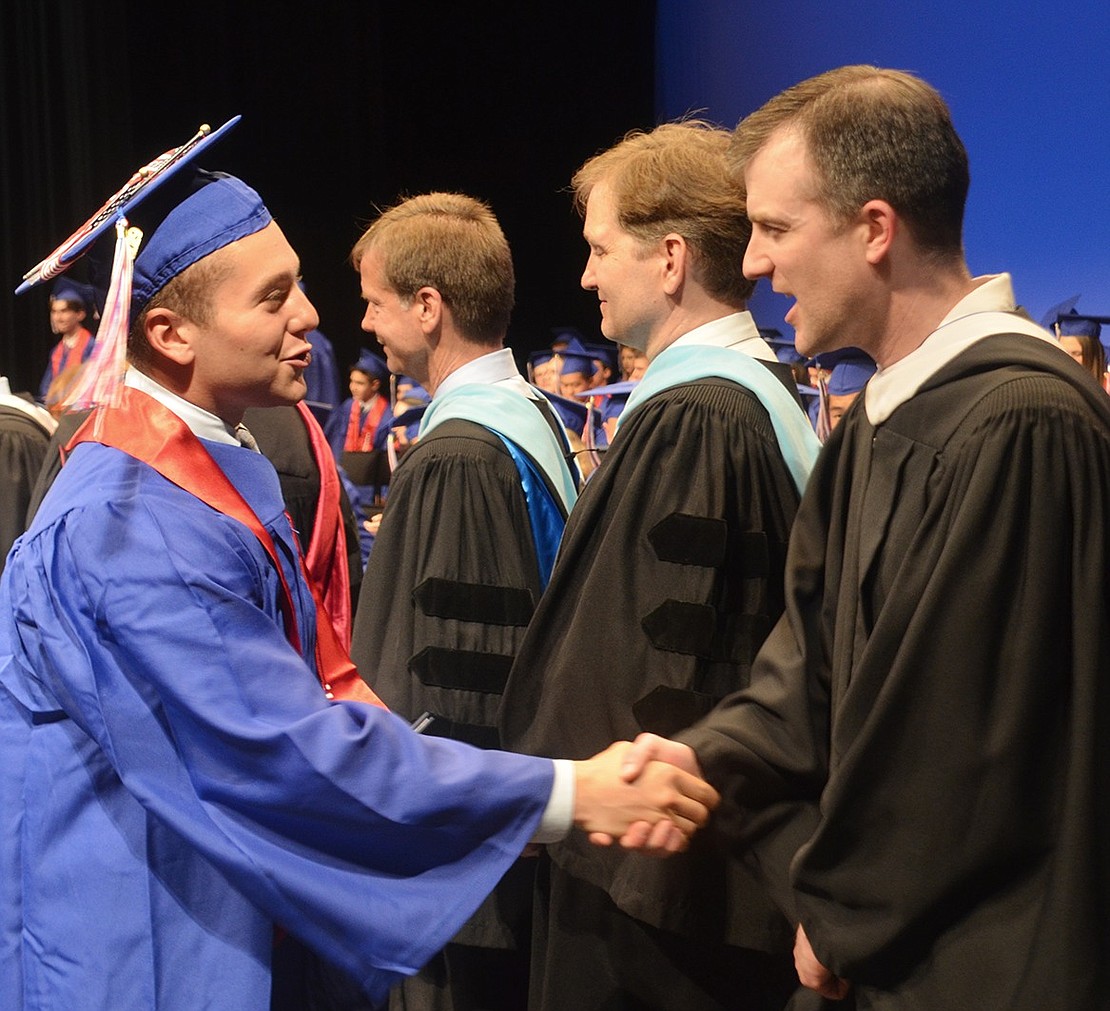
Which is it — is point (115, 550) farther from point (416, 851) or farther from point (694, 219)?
point (694, 219)

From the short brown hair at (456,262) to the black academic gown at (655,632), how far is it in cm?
96

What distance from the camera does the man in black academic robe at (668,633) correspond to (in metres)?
2.42

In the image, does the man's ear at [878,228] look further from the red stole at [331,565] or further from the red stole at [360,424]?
the red stole at [360,424]

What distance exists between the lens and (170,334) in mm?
2035

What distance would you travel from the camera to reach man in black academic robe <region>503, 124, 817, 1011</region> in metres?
2.42

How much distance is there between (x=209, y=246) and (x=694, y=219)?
1.09 meters

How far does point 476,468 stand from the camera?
3141mm

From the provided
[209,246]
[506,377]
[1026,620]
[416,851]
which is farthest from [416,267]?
[1026,620]

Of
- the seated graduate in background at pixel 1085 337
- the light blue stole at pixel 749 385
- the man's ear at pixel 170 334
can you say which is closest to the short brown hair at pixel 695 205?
the light blue stole at pixel 749 385

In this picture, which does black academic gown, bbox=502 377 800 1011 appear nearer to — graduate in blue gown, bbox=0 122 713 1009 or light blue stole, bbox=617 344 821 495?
light blue stole, bbox=617 344 821 495

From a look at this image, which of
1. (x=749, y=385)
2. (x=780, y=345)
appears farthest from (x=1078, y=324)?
(x=749, y=385)

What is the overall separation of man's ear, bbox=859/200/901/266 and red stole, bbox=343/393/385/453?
9236 millimetres

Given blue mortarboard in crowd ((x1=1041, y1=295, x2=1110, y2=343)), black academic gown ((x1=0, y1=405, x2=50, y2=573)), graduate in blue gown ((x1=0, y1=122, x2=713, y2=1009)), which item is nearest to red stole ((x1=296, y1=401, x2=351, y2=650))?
graduate in blue gown ((x1=0, y1=122, x2=713, y2=1009))

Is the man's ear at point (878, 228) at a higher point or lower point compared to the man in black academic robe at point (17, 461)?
higher
